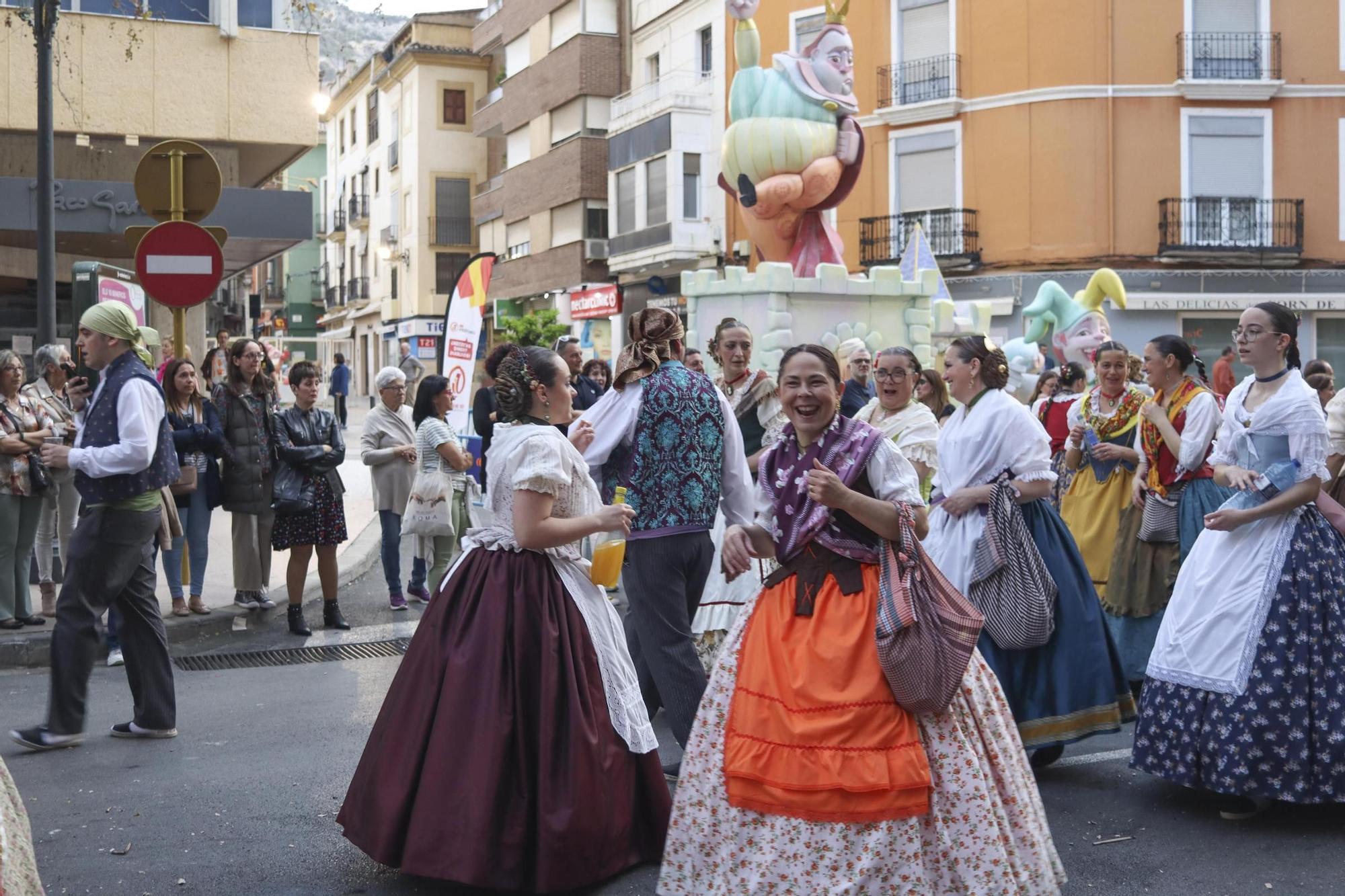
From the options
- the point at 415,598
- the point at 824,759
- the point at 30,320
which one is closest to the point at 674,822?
the point at 824,759

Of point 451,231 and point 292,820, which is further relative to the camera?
point 451,231

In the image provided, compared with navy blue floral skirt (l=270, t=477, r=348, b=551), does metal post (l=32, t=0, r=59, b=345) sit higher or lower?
higher

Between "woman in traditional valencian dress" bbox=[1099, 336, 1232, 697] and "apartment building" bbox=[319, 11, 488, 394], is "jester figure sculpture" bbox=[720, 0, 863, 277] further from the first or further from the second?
A: "apartment building" bbox=[319, 11, 488, 394]

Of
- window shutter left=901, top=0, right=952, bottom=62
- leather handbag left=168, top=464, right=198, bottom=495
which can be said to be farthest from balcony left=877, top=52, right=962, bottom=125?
leather handbag left=168, top=464, right=198, bottom=495

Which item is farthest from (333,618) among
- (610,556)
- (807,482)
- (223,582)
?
(807,482)

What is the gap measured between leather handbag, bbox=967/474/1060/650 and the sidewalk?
545 cm

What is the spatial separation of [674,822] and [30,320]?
1830 cm

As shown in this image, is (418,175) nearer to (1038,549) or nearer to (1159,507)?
(1159,507)

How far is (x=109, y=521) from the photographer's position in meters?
6.21

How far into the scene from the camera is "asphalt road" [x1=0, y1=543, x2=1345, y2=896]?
15.0ft

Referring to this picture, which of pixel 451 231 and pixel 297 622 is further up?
pixel 451 231

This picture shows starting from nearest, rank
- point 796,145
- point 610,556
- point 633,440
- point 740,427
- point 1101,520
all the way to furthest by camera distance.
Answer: point 610,556 → point 633,440 → point 740,427 → point 1101,520 → point 796,145

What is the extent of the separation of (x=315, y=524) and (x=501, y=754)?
5.21 m

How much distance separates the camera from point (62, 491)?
9.72 meters
